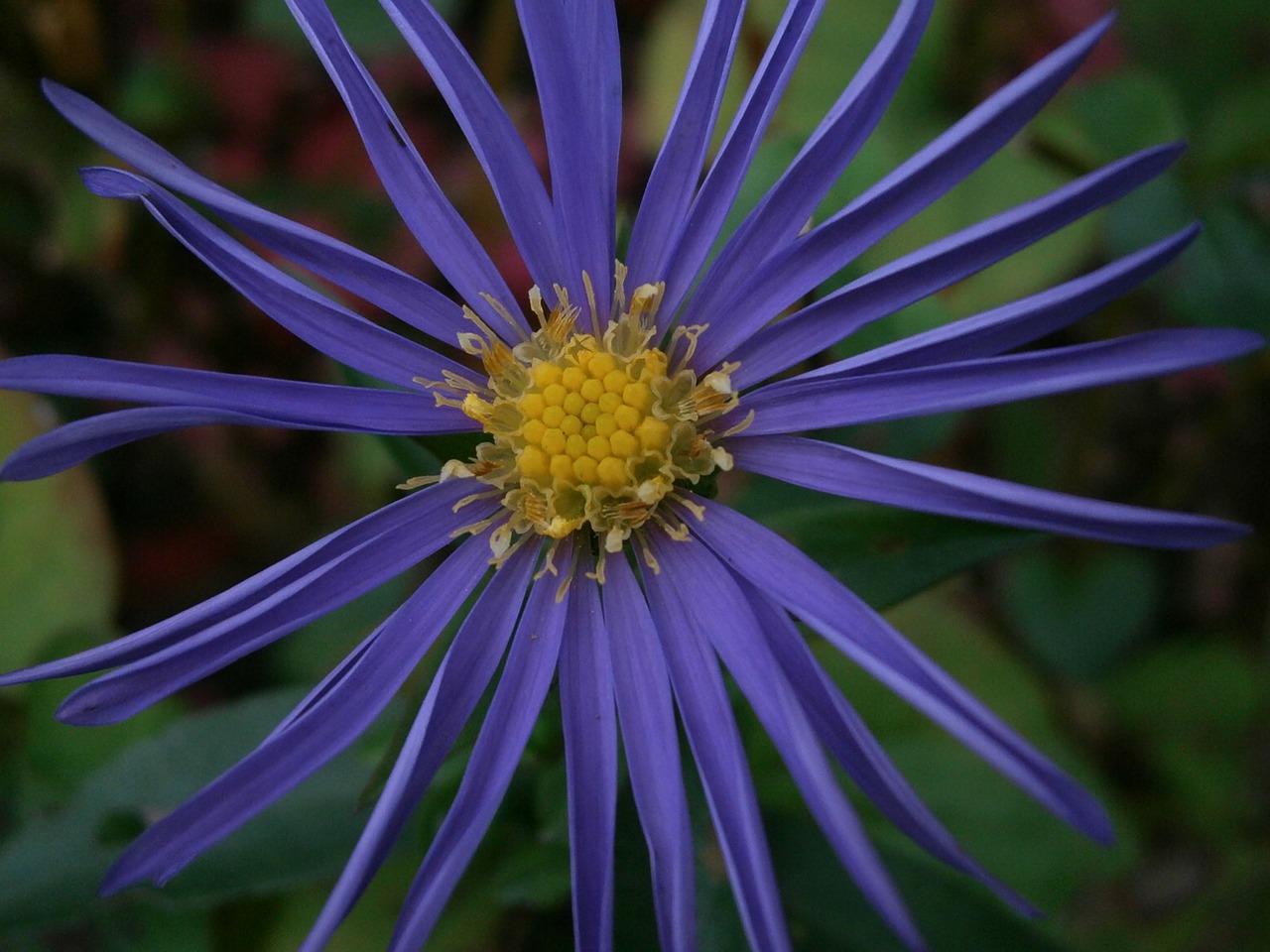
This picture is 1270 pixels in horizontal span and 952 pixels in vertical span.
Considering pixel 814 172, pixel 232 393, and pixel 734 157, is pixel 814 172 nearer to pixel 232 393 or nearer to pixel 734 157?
pixel 734 157

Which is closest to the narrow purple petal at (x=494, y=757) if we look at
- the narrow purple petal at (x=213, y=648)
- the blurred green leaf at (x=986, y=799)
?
the narrow purple petal at (x=213, y=648)

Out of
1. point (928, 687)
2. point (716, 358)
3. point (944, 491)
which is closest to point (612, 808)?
point (928, 687)

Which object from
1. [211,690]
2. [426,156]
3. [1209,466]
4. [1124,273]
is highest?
[426,156]

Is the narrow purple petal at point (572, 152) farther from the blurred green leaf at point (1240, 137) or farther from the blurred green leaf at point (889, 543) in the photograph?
the blurred green leaf at point (1240, 137)

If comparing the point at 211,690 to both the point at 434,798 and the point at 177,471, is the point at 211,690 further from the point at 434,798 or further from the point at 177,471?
the point at 434,798

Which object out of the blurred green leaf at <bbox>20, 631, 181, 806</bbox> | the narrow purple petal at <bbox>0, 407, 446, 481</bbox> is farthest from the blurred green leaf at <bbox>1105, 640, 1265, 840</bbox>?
the narrow purple petal at <bbox>0, 407, 446, 481</bbox>

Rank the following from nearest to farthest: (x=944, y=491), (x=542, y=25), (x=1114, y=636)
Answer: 1. (x=944, y=491)
2. (x=542, y=25)
3. (x=1114, y=636)
